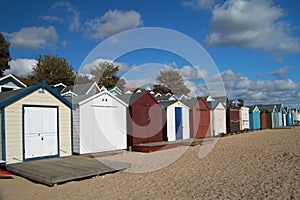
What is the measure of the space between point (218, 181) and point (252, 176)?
4.01 ft

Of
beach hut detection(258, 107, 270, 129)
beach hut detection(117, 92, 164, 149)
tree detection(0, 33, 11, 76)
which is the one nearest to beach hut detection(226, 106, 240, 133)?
beach hut detection(258, 107, 270, 129)

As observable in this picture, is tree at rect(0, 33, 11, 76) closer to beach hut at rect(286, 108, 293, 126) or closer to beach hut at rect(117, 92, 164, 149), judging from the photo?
beach hut at rect(117, 92, 164, 149)

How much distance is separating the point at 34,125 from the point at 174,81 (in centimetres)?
4214

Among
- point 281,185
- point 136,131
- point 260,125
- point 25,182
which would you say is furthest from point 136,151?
point 260,125

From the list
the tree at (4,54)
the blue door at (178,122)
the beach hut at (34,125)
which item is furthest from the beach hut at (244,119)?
the tree at (4,54)

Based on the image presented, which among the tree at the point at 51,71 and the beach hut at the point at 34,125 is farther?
the tree at the point at 51,71

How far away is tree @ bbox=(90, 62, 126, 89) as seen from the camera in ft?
188

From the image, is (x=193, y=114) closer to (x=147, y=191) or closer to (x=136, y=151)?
(x=136, y=151)

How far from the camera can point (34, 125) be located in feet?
41.8

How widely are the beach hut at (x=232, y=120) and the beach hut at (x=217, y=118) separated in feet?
3.79

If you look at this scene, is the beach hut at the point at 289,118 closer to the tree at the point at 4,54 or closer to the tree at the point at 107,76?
the tree at the point at 107,76

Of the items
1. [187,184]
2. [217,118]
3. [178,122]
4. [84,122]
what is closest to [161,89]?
[217,118]

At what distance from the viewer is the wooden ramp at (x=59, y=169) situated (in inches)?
369

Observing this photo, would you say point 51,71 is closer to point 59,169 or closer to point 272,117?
point 272,117
